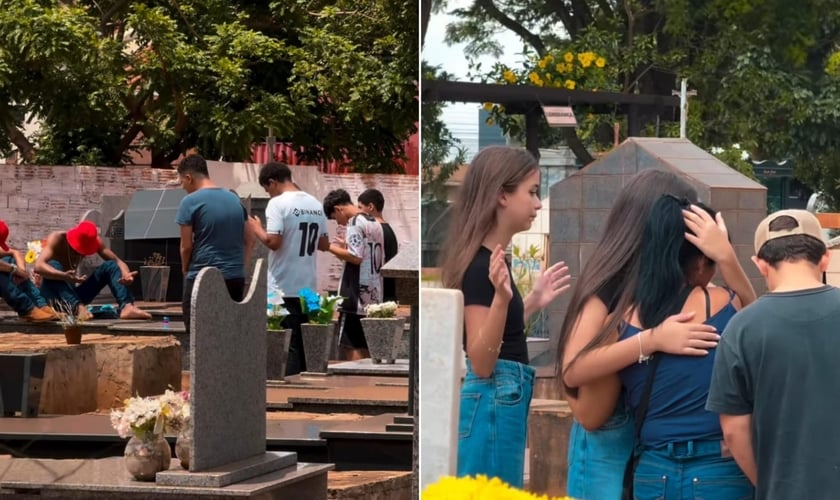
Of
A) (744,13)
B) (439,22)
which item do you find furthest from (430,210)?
(744,13)

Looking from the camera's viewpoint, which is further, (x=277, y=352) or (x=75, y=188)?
(x=75, y=188)

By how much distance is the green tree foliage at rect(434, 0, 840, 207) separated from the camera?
3.21m

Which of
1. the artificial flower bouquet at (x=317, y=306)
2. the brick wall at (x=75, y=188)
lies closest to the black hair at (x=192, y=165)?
the artificial flower bouquet at (x=317, y=306)

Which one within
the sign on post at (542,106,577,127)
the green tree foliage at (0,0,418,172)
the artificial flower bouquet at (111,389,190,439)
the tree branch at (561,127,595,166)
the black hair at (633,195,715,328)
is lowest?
the artificial flower bouquet at (111,389,190,439)

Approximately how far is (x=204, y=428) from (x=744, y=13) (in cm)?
330

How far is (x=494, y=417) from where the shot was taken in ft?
10.9

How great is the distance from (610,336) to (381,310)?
25.6ft

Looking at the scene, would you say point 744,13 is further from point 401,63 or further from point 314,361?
point 401,63

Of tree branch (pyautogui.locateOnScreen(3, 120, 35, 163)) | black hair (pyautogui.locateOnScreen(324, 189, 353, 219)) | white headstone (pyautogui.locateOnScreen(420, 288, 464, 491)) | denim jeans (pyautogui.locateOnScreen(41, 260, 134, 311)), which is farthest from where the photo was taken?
tree branch (pyautogui.locateOnScreen(3, 120, 35, 163))

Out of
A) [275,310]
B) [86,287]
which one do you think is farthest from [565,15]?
[86,287]

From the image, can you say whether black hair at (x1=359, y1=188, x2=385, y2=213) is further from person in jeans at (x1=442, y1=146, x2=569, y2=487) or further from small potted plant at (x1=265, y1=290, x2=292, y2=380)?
person in jeans at (x1=442, y1=146, x2=569, y2=487)

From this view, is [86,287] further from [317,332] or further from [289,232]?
[289,232]

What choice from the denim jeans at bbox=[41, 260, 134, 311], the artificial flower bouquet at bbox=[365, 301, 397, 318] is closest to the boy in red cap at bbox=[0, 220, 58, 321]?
the denim jeans at bbox=[41, 260, 134, 311]

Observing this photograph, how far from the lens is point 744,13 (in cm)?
330
